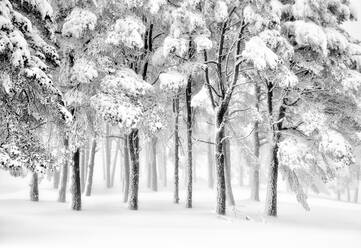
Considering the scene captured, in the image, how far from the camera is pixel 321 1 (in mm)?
17203

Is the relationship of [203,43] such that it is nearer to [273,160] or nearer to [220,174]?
[220,174]

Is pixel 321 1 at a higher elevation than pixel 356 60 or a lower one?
higher

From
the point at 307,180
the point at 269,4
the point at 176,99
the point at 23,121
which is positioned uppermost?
the point at 269,4

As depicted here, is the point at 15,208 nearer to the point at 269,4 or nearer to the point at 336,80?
the point at 269,4

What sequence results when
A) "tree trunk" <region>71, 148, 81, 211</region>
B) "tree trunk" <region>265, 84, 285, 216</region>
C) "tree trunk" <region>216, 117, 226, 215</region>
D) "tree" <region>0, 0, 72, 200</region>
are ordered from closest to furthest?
"tree" <region>0, 0, 72, 200</region> < "tree trunk" <region>71, 148, 81, 211</region> < "tree trunk" <region>216, 117, 226, 215</region> < "tree trunk" <region>265, 84, 285, 216</region>

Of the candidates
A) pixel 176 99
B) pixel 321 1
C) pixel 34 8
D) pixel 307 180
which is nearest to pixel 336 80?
pixel 321 1

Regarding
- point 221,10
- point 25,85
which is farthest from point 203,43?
point 25,85

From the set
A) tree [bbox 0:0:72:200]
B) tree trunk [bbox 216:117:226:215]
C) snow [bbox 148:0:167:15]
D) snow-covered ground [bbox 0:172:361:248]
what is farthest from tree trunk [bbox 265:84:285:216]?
A: tree [bbox 0:0:72:200]

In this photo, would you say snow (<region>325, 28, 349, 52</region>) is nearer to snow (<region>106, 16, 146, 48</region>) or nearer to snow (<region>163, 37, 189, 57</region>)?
snow (<region>163, 37, 189, 57</region>)

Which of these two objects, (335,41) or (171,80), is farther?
(335,41)

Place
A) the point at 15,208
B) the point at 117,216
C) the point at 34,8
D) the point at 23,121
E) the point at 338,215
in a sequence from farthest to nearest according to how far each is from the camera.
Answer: the point at 338,215, the point at 15,208, the point at 117,216, the point at 23,121, the point at 34,8

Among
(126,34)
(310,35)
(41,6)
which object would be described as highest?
(310,35)

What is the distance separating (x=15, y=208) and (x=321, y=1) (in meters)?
14.4

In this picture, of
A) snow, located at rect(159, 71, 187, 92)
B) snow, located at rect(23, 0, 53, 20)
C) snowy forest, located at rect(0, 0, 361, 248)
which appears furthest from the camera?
snow, located at rect(159, 71, 187, 92)
